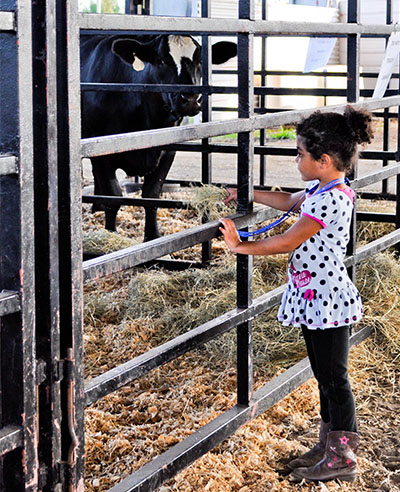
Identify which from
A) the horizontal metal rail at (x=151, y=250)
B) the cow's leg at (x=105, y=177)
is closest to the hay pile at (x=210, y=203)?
the cow's leg at (x=105, y=177)

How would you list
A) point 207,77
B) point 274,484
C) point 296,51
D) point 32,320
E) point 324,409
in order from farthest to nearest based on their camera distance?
point 296,51 → point 207,77 → point 324,409 → point 274,484 → point 32,320

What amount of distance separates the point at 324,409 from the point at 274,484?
1.22 ft

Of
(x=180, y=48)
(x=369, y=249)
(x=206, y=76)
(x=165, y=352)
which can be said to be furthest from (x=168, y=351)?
(x=180, y=48)

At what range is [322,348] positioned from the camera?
3.00 metres

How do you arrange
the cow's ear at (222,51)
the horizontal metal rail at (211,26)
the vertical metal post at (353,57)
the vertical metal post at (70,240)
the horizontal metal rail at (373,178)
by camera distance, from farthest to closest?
the cow's ear at (222,51), the horizontal metal rail at (373,178), the vertical metal post at (353,57), the horizontal metal rail at (211,26), the vertical metal post at (70,240)

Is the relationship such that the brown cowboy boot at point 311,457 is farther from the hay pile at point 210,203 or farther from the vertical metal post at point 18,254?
the hay pile at point 210,203

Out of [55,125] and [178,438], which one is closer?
[55,125]

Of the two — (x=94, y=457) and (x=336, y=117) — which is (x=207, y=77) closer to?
(x=336, y=117)

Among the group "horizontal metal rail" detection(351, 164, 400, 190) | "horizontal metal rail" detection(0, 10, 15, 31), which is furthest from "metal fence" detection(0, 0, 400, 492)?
"horizontal metal rail" detection(351, 164, 400, 190)

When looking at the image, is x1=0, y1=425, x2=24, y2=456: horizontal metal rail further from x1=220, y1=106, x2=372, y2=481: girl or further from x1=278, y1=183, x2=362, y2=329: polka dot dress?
x1=278, y1=183, x2=362, y2=329: polka dot dress

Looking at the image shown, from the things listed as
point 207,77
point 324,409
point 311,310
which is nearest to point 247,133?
point 311,310

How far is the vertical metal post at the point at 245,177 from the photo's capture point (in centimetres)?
290

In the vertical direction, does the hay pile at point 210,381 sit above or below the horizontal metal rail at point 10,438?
below

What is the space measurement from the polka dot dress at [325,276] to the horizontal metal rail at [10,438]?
1.21 meters
